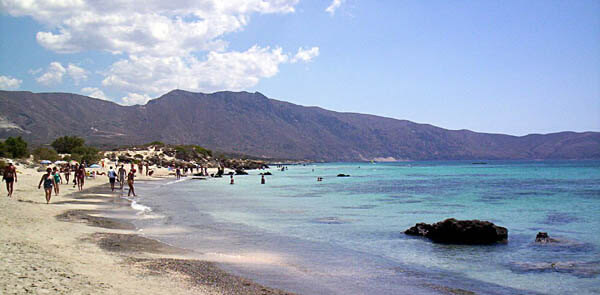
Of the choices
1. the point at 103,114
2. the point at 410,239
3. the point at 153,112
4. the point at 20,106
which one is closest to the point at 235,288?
the point at 410,239

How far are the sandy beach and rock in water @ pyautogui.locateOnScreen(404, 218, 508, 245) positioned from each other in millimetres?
8379

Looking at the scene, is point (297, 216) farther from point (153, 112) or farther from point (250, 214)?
point (153, 112)

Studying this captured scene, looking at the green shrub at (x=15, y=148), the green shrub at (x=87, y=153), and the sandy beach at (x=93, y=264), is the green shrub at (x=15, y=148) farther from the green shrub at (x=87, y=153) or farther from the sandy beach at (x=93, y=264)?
the sandy beach at (x=93, y=264)

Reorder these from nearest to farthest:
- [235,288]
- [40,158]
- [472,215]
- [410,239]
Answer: [235,288] → [410,239] → [472,215] → [40,158]

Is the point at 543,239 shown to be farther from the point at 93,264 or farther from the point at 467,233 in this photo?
the point at 93,264

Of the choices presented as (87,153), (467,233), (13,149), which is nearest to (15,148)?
(13,149)

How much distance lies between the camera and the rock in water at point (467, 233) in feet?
49.5

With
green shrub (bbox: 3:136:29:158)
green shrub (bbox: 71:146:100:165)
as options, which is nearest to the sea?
green shrub (bbox: 3:136:29:158)

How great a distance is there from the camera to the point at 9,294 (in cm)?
633

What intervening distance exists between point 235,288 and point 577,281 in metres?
7.46

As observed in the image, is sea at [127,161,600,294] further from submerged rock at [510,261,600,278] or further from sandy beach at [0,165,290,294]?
sandy beach at [0,165,290,294]

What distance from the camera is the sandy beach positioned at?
742 centimetres

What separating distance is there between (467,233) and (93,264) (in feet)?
Result: 36.8

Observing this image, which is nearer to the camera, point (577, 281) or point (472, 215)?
point (577, 281)
